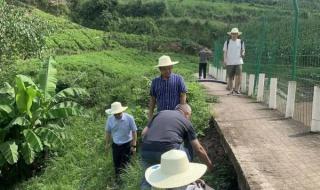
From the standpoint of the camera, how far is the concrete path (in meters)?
5.83

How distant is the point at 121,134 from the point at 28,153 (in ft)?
11.7

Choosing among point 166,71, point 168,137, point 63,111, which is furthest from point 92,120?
point 168,137

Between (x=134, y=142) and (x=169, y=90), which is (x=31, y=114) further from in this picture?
(x=169, y=90)

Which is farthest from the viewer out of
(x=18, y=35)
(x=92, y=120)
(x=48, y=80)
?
(x=18, y=35)

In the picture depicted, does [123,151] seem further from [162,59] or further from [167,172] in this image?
[167,172]

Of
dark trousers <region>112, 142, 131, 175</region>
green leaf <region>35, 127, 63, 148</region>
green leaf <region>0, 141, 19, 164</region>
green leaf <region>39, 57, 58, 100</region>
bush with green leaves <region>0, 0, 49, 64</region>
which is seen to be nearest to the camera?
dark trousers <region>112, 142, 131, 175</region>

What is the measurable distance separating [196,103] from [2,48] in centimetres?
723

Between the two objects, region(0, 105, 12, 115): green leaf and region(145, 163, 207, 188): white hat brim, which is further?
region(0, 105, 12, 115): green leaf

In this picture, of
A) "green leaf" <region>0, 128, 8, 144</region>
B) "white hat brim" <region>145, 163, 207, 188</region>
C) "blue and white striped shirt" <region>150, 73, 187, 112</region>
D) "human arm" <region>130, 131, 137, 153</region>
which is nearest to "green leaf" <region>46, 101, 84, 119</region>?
"green leaf" <region>0, 128, 8, 144</region>

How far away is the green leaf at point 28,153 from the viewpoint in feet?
40.8

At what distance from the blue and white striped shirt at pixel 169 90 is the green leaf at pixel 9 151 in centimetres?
564

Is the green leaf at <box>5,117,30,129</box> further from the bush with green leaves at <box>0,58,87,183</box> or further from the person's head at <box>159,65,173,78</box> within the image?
the person's head at <box>159,65,173,78</box>

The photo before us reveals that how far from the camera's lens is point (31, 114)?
43.7ft

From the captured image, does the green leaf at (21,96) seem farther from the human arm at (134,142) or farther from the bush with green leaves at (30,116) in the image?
the human arm at (134,142)
